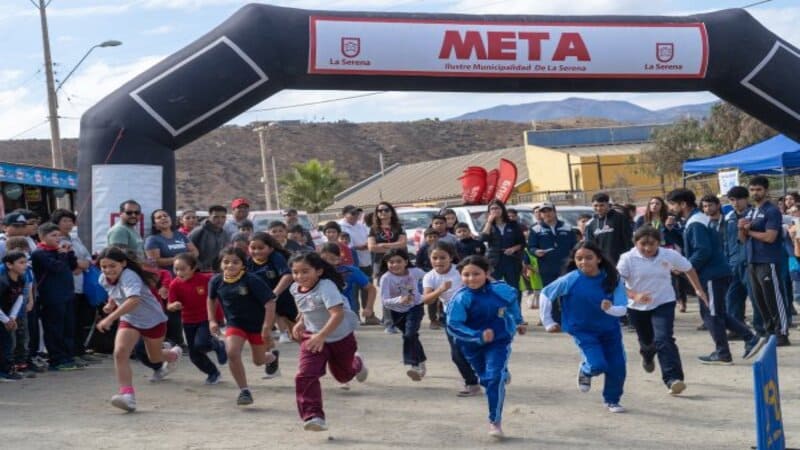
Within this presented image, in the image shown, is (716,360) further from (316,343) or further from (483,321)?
(316,343)

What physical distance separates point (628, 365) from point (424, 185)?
163 ft

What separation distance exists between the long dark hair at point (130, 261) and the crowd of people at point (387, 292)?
15 millimetres

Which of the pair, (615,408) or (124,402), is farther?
(124,402)

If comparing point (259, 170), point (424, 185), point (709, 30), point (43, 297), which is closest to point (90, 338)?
point (43, 297)

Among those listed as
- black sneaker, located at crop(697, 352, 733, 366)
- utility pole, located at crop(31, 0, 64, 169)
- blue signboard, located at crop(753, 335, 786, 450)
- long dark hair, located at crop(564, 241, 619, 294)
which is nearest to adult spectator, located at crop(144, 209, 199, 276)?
long dark hair, located at crop(564, 241, 619, 294)

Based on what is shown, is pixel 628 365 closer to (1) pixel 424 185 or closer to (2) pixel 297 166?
(2) pixel 297 166

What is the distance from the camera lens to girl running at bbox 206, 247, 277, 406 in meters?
9.18

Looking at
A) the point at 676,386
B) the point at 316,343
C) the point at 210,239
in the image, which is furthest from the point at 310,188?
the point at 316,343

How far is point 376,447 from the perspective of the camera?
7656 millimetres

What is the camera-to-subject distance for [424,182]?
202 feet

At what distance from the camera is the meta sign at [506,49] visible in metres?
14.5

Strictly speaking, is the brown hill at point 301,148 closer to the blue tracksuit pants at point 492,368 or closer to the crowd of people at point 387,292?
the crowd of people at point 387,292

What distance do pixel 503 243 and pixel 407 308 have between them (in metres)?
4.72

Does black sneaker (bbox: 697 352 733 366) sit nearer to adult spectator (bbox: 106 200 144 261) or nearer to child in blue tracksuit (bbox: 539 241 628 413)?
child in blue tracksuit (bbox: 539 241 628 413)
